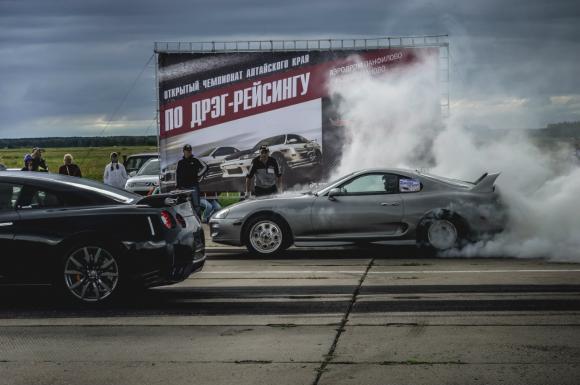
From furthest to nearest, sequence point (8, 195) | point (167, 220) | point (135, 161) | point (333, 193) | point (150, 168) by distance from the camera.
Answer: point (135, 161)
point (150, 168)
point (333, 193)
point (8, 195)
point (167, 220)

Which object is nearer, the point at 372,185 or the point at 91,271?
the point at 91,271

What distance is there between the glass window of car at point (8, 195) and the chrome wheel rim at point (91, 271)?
86 cm

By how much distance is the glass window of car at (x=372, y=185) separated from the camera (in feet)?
44.8

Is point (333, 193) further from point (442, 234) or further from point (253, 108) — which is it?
point (253, 108)

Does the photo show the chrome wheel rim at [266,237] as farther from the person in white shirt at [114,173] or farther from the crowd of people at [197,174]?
the person in white shirt at [114,173]

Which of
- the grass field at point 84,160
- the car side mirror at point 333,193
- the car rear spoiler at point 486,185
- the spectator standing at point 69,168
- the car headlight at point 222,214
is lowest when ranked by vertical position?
the car headlight at point 222,214

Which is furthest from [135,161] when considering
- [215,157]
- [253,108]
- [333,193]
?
[333,193]

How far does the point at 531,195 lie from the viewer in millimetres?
14023

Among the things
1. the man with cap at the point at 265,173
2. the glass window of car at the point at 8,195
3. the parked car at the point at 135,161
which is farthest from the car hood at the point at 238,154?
the glass window of car at the point at 8,195

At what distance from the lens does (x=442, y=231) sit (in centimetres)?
1348

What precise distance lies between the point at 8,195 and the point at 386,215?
5931 mm

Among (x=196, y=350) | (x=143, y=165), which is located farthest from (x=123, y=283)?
(x=143, y=165)

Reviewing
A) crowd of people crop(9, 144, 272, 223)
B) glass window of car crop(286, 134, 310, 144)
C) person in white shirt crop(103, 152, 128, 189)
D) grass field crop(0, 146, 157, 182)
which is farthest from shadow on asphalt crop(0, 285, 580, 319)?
grass field crop(0, 146, 157, 182)

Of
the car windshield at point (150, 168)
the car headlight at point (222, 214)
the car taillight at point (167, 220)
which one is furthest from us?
the car windshield at point (150, 168)
